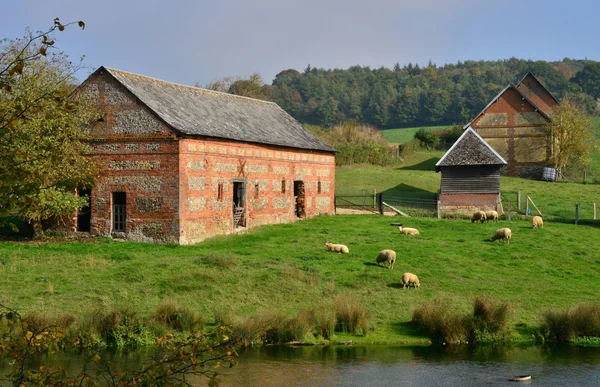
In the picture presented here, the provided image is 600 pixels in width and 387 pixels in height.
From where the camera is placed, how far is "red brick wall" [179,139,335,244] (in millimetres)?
33438

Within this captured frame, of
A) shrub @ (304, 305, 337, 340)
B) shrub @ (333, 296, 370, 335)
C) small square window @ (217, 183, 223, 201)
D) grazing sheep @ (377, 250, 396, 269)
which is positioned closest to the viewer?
shrub @ (304, 305, 337, 340)

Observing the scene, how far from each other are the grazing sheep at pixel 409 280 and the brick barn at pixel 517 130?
40515 millimetres

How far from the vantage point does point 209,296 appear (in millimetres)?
24625

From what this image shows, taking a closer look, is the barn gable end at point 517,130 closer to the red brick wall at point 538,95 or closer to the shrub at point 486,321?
the red brick wall at point 538,95

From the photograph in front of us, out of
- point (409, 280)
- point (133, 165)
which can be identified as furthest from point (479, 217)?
point (133, 165)

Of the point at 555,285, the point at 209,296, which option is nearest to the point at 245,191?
the point at 209,296

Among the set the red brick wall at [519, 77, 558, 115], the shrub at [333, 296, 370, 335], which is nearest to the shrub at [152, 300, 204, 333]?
the shrub at [333, 296, 370, 335]

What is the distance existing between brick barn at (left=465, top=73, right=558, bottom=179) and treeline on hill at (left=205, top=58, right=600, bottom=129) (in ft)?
174

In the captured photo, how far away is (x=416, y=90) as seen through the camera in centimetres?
15175

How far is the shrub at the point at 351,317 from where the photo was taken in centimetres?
2230

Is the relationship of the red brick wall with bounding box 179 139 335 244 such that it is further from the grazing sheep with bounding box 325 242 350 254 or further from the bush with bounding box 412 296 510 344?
the bush with bounding box 412 296 510 344

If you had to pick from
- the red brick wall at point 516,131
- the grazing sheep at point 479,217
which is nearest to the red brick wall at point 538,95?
the red brick wall at point 516,131

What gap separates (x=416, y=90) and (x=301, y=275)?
12935 centimetres

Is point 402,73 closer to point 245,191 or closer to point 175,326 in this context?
point 245,191
